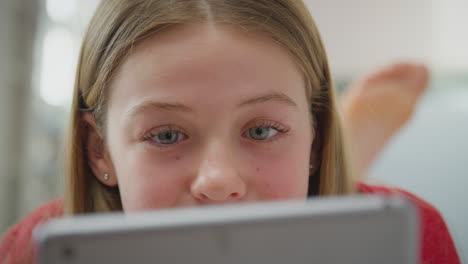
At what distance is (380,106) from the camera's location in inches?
42.5

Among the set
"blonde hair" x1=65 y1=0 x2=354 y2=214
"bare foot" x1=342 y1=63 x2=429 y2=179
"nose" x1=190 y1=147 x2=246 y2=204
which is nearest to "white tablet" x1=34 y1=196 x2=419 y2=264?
"nose" x1=190 y1=147 x2=246 y2=204

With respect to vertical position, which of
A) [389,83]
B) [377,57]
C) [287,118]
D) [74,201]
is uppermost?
[377,57]

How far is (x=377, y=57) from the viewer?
5.41 feet

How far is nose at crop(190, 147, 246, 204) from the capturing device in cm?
42

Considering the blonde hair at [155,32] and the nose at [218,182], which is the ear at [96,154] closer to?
the blonde hair at [155,32]

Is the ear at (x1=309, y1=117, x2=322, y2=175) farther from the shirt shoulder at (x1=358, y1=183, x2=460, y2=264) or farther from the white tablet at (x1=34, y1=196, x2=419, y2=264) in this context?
the white tablet at (x1=34, y1=196, x2=419, y2=264)

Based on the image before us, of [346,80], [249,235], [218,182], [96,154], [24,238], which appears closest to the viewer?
[249,235]

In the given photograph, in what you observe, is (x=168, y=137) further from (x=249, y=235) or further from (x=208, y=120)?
(x=249, y=235)

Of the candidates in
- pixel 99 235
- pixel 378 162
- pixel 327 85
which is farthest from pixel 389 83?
pixel 99 235

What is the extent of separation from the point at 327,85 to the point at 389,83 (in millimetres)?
555

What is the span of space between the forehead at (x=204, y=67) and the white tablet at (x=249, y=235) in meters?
0.23

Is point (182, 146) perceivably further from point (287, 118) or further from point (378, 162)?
point (378, 162)

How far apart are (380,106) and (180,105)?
0.74 meters

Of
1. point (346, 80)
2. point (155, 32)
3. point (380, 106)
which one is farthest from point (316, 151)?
point (346, 80)
